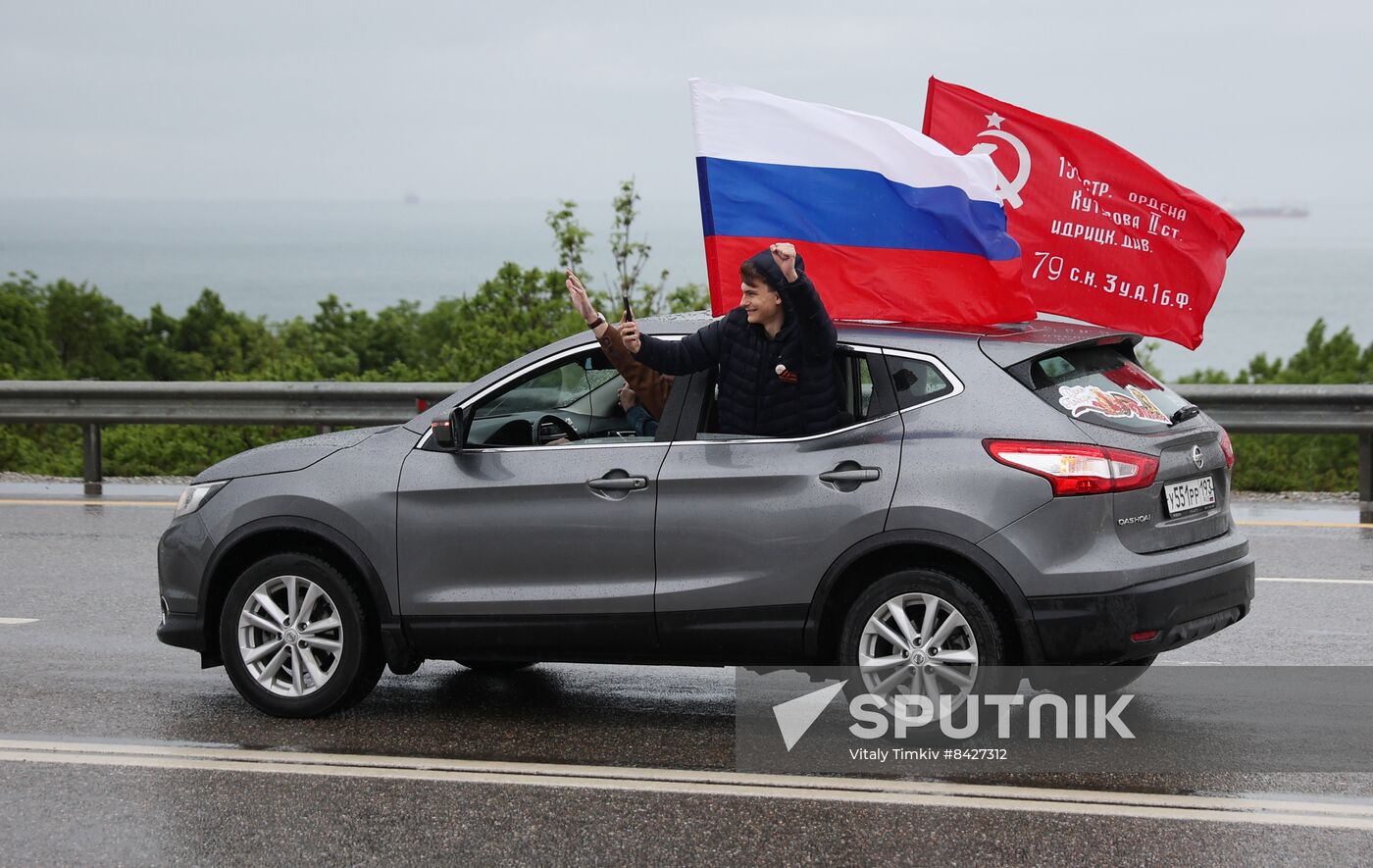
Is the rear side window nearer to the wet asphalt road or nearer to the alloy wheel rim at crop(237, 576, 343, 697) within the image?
the wet asphalt road

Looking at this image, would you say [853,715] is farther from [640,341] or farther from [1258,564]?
[1258,564]

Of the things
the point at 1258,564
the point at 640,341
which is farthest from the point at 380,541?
the point at 1258,564

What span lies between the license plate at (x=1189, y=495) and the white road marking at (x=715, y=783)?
3.41 ft

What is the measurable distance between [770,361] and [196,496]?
8.08ft

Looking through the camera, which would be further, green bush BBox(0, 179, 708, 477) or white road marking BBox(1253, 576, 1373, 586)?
green bush BBox(0, 179, 708, 477)

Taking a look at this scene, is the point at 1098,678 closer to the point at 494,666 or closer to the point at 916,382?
the point at 916,382

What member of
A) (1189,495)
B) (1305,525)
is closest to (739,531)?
(1189,495)

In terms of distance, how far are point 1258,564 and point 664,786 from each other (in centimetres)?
566

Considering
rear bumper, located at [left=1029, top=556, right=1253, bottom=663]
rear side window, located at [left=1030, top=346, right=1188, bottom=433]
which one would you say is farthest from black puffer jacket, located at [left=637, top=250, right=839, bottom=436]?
rear bumper, located at [left=1029, top=556, right=1253, bottom=663]

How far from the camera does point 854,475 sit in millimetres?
5941

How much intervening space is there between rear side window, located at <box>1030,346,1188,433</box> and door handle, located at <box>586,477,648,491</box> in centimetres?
148

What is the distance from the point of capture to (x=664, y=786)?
5648 millimetres

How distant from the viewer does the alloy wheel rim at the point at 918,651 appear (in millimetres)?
5848

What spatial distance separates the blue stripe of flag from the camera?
6652 millimetres
